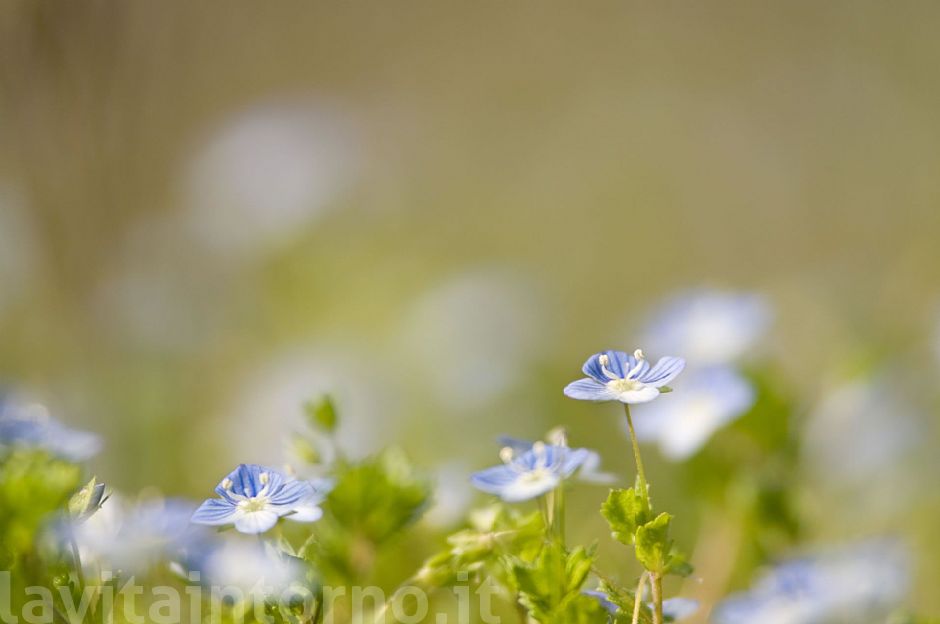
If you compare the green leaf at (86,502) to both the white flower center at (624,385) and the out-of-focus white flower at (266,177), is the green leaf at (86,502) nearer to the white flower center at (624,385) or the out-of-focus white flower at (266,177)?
the white flower center at (624,385)

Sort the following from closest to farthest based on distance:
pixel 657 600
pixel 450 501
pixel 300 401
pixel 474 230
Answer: pixel 657 600 → pixel 450 501 → pixel 300 401 → pixel 474 230

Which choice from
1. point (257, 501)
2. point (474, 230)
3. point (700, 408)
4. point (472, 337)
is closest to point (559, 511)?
point (257, 501)

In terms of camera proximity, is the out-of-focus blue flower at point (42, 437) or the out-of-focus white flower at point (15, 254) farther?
the out-of-focus white flower at point (15, 254)

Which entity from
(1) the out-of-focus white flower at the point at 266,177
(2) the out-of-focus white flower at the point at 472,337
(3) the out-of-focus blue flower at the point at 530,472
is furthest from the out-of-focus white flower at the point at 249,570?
(1) the out-of-focus white flower at the point at 266,177

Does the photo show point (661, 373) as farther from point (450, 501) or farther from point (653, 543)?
point (450, 501)

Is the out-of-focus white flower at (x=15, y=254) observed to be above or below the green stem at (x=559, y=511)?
above

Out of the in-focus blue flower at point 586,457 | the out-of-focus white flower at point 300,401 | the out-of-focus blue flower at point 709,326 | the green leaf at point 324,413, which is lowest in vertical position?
the in-focus blue flower at point 586,457

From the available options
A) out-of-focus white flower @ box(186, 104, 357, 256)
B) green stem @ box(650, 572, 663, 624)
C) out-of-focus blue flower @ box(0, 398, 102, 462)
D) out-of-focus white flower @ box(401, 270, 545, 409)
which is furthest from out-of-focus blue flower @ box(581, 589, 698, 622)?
out-of-focus white flower @ box(186, 104, 357, 256)
